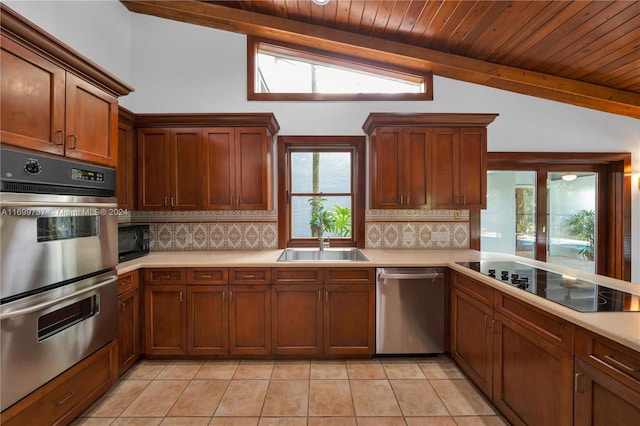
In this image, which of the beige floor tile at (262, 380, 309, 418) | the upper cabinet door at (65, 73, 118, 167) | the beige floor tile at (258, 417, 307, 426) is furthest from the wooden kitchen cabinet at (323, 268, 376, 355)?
the upper cabinet door at (65, 73, 118, 167)

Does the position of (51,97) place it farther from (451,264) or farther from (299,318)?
(451,264)

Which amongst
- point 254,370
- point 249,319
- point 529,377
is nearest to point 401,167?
point 529,377

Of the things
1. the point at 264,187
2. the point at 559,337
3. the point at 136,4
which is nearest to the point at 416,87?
the point at 264,187

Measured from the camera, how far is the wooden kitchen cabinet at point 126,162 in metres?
2.73

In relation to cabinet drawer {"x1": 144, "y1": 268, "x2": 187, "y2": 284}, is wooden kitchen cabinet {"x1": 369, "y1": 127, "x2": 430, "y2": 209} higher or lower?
higher

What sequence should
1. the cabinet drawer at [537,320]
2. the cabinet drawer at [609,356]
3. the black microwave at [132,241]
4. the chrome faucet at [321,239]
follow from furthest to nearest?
the chrome faucet at [321,239]
the black microwave at [132,241]
the cabinet drawer at [537,320]
the cabinet drawer at [609,356]

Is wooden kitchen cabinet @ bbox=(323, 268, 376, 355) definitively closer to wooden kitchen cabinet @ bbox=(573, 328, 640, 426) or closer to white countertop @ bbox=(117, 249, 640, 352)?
white countertop @ bbox=(117, 249, 640, 352)

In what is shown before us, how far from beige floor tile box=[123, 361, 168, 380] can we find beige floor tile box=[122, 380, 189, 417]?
0.45 feet

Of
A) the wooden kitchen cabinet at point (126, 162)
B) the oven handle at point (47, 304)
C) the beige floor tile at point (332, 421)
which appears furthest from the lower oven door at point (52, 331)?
the beige floor tile at point (332, 421)

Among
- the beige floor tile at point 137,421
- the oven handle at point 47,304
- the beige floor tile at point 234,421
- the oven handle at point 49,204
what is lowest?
the beige floor tile at point 137,421

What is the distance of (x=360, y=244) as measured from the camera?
3422mm

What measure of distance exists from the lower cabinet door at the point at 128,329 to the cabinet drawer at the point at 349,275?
1.66 metres

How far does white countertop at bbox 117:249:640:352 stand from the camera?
46.9 inches

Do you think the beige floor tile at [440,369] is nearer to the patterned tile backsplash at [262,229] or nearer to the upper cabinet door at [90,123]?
the patterned tile backsplash at [262,229]
